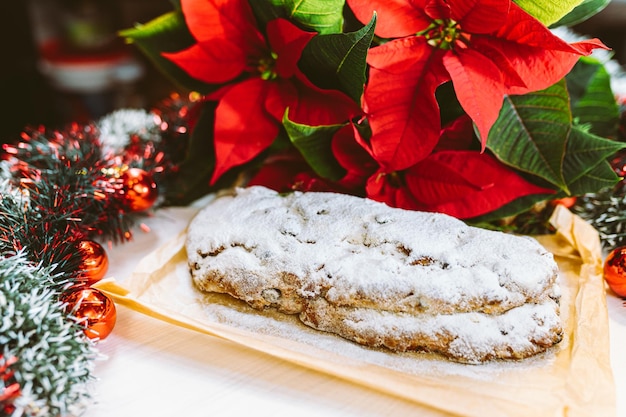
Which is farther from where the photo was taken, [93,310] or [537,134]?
[537,134]

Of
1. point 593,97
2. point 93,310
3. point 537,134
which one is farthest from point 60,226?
point 593,97

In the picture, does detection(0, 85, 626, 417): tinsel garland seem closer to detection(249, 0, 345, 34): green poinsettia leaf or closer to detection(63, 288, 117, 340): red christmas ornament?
detection(63, 288, 117, 340): red christmas ornament

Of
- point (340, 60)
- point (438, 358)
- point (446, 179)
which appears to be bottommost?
point (438, 358)

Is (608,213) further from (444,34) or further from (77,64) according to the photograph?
(77,64)

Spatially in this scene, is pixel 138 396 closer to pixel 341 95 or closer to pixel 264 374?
pixel 264 374

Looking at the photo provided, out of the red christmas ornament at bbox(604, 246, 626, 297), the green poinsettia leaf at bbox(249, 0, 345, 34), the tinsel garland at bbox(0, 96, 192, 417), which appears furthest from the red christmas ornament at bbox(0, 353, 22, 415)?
the red christmas ornament at bbox(604, 246, 626, 297)

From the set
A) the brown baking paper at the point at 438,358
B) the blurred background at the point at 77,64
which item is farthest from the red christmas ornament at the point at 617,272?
the blurred background at the point at 77,64

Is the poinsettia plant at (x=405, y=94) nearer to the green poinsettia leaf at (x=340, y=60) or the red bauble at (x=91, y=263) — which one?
the green poinsettia leaf at (x=340, y=60)
